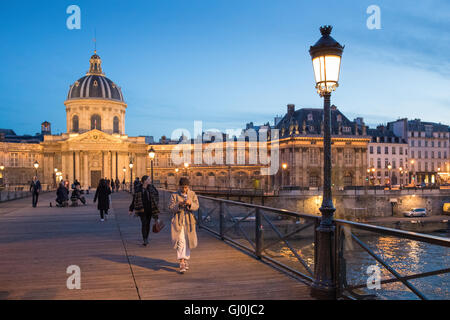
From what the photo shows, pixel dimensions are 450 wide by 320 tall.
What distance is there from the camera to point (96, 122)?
88.6 meters

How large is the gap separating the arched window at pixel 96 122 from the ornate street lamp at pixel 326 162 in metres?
86.1

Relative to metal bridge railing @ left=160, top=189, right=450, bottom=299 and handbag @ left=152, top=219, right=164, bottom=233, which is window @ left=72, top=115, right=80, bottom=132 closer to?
metal bridge railing @ left=160, top=189, right=450, bottom=299

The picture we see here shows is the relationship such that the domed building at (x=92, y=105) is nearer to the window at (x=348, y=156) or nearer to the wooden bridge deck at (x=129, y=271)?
the window at (x=348, y=156)

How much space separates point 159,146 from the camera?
99562 millimetres

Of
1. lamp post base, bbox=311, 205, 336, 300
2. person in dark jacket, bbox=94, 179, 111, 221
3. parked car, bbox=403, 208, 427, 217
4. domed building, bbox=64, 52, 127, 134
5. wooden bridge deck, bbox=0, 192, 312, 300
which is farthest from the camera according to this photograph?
domed building, bbox=64, 52, 127, 134

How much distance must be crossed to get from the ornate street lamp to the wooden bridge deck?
0.45 metres

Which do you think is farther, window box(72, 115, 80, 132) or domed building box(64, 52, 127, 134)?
window box(72, 115, 80, 132)

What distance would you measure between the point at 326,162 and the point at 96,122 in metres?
86.8

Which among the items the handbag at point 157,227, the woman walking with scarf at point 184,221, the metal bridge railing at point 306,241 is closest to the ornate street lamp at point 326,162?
the metal bridge railing at point 306,241

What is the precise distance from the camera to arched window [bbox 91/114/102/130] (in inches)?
3475

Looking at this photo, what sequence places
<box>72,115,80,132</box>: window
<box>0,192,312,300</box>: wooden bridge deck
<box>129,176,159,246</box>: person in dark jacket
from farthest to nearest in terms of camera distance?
<box>72,115,80,132</box>: window < <box>129,176,159,246</box>: person in dark jacket < <box>0,192,312,300</box>: wooden bridge deck

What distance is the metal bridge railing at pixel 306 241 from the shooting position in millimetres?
5570

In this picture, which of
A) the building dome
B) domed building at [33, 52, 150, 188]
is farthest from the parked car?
the building dome

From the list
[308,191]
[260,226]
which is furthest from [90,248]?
[308,191]
